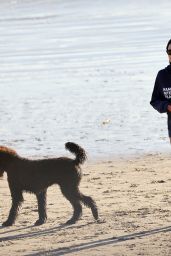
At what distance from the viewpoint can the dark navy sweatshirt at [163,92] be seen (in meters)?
8.73

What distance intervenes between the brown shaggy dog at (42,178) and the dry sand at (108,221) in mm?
146

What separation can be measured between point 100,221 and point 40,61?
15205 mm

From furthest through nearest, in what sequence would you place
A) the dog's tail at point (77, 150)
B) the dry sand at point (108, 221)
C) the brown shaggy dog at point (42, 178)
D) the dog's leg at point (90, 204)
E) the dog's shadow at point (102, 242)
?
the dog's leg at point (90, 204)
the brown shaggy dog at point (42, 178)
the dog's tail at point (77, 150)
the dry sand at point (108, 221)
the dog's shadow at point (102, 242)

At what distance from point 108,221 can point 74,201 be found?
0.36 m

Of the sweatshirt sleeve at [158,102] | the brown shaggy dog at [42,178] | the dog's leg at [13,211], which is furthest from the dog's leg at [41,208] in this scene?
the sweatshirt sleeve at [158,102]

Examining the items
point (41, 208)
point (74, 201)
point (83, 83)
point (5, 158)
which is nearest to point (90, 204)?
point (74, 201)

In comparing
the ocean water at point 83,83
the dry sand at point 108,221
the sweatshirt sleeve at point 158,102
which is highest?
the sweatshirt sleeve at point 158,102

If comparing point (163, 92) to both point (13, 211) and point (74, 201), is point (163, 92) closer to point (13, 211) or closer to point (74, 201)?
point (74, 201)

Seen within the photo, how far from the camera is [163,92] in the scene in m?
8.78

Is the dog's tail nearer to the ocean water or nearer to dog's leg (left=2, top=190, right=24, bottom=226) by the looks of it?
dog's leg (left=2, top=190, right=24, bottom=226)

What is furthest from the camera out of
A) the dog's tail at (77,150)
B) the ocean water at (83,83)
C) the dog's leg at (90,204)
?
the ocean water at (83,83)

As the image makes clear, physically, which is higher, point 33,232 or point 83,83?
point 33,232

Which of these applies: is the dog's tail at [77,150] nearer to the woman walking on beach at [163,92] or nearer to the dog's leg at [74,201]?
the dog's leg at [74,201]

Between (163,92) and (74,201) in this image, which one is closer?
(163,92)
